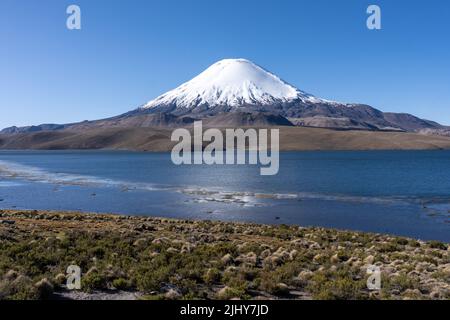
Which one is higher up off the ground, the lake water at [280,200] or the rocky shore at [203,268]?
the rocky shore at [203,268]

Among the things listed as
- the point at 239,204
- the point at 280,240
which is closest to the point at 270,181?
the point at 239,204

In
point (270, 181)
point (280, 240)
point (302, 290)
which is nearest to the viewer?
point (302, 290)

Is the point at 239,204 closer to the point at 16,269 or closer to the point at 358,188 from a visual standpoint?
the point at 358,188

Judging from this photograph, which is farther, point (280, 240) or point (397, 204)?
point (397, 204)

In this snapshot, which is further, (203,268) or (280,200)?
(280,200)

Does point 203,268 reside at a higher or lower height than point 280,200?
higher

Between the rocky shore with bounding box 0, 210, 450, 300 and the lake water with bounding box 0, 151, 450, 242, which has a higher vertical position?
the rocky shore with bounding box 0, 210, 450, 300

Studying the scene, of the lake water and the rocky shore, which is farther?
the lake water
